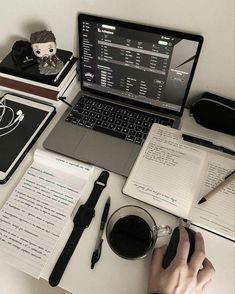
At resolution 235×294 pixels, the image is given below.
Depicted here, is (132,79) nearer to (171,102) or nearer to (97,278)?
(171,102)

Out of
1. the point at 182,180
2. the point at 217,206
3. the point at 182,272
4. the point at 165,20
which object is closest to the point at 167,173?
the point at 182,180

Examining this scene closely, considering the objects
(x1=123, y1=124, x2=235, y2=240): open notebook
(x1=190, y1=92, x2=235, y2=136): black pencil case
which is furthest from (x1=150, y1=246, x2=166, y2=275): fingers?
(x1=190, y1=92, x2=235, y2=136): black pencil case

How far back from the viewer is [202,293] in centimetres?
62

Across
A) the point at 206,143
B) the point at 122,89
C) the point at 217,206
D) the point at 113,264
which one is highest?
the point at 122,89

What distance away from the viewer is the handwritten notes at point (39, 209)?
667mm

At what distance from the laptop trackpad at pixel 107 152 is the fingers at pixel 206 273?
30 cm

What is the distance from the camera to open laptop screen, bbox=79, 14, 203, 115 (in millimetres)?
765

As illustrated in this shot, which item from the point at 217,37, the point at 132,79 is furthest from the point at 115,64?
the point at 217,37

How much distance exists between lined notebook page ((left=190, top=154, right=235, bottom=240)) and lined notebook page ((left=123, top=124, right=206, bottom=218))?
23mm

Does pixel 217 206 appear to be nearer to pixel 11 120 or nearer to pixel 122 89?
pixel 122 89

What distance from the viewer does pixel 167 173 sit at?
0.77 m

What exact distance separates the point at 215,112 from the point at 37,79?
1.76 ft

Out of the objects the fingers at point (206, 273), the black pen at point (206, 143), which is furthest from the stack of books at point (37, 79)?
the fingers at point (206, 273)

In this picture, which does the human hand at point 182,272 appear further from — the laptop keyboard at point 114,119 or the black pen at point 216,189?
the laptop keyboard at point 114,119
